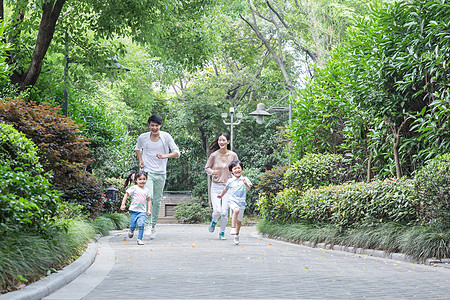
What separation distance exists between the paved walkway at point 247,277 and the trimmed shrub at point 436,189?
0.91 metres

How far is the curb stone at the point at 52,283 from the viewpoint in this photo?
502cm

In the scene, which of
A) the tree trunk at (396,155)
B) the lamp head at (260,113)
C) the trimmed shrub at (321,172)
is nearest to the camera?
the tree trunk at (396,155)

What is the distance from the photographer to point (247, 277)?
697cm

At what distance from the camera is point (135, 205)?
1148cm

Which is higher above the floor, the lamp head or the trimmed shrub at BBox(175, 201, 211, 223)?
the lamp head

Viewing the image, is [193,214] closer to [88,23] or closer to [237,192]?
[88,23]

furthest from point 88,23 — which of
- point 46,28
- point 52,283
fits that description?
point 52,283

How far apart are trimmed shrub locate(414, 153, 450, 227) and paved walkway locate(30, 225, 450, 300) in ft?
2.99

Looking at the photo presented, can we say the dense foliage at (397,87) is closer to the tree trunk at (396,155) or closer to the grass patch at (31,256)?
the tree trunk at (396,155)

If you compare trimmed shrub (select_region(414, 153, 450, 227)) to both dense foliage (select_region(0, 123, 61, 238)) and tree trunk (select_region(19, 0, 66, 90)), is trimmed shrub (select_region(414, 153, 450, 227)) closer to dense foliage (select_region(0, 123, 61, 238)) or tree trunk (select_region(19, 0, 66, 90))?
dense foliage (select_region(0, 123, 61, 238))

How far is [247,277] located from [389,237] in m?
3.96

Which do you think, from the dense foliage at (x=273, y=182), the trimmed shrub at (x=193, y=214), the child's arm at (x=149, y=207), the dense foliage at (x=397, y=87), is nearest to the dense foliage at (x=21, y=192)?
the child's arm at (x=149, y=207)

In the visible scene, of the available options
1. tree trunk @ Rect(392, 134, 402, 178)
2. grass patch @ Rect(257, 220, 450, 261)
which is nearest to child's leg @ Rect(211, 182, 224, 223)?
grass patch @ Rect(257, 220, 450, 261)

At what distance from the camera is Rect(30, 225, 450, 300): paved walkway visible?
5836mm
